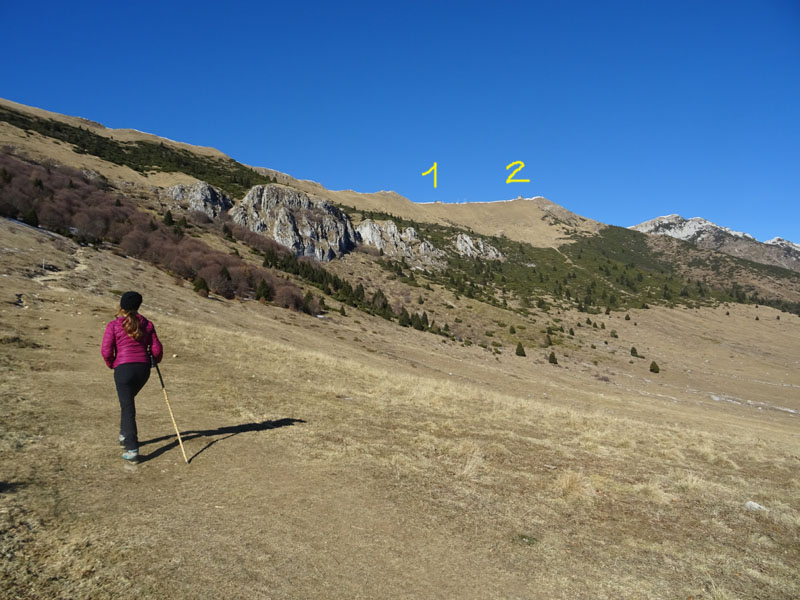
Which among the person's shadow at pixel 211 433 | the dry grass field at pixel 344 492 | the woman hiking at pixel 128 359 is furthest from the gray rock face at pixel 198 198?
the woman hiking at pixel 128 359

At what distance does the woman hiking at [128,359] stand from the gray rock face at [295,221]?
284 ft

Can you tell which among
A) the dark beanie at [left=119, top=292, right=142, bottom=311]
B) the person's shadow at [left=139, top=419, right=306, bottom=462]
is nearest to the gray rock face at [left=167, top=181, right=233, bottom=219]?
the person's shadow at [left=139, top=419, right=306, bottom=462]

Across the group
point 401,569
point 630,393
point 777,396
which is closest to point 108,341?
point 401,569

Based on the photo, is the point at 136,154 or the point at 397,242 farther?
the point at 397,242

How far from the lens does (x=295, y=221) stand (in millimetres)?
98562

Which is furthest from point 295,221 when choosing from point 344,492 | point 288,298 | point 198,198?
point 344,492

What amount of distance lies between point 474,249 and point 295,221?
66.4 m

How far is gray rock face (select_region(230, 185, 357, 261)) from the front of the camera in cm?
9269

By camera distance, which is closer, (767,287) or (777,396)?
(777,396)

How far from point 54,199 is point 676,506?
6163 cm

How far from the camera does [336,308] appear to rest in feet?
186

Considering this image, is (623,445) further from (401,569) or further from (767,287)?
(767,287)

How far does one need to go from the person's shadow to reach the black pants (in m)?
0.47

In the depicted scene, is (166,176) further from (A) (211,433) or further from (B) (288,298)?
(A) (211,433)
